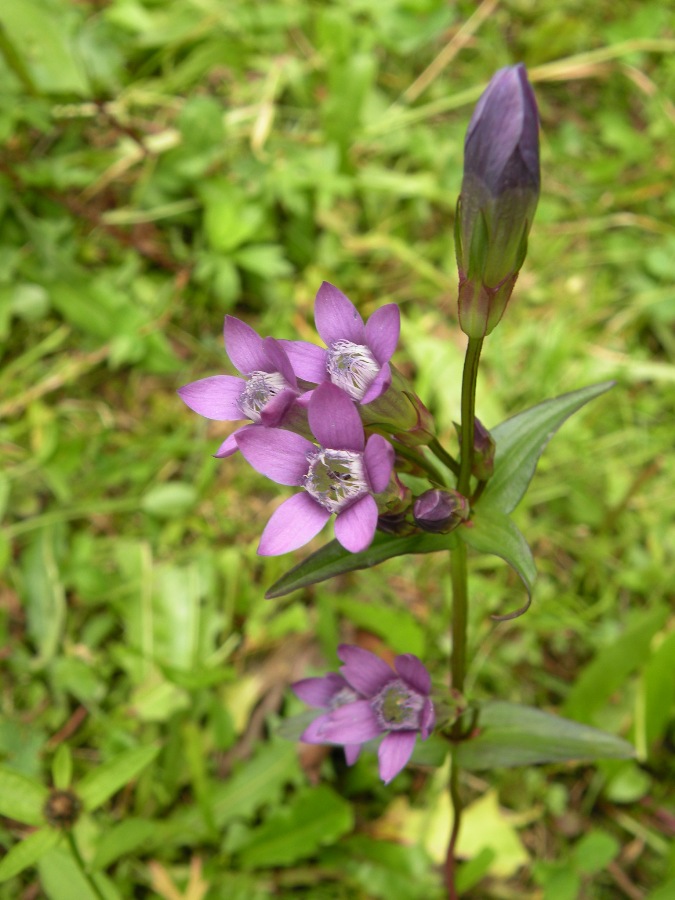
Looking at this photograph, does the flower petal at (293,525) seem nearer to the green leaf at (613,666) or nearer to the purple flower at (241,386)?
the purple flower at (241,386)

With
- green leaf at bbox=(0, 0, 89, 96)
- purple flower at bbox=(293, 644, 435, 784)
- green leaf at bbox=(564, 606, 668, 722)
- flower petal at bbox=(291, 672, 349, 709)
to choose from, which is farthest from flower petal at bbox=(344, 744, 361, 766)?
green leaf at bbox=(0, 0, 89, 96)

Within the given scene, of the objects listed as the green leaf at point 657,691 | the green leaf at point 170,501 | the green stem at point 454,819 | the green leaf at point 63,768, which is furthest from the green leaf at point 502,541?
the green leaf at point 170,501

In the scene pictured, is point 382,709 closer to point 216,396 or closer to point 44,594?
point 216,396

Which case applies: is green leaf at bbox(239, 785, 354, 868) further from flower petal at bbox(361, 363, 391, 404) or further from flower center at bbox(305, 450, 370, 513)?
flower petal at bbox(361, 363, 391, 404)

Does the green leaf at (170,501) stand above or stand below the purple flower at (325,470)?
below

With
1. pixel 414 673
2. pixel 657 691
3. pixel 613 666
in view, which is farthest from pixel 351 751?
pixel 657 691

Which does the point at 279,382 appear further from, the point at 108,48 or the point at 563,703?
the point at 108,48
